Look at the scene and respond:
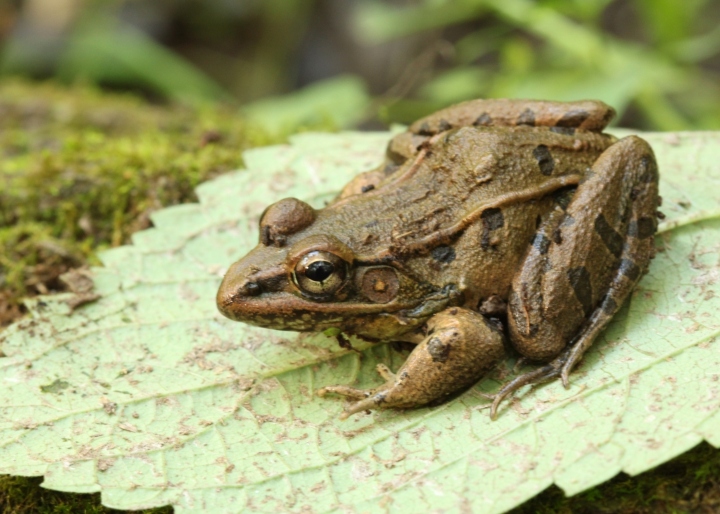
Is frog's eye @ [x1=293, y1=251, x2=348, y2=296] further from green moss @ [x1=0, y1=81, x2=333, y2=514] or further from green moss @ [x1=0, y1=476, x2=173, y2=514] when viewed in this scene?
green moss @ [x1=0, y1=81, x2=333, y2=514]

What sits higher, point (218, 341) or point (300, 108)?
point (300, 108)

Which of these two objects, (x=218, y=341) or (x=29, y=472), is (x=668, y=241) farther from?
(x=29, y=472)

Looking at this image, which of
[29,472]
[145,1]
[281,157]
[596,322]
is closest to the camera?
[29,472]

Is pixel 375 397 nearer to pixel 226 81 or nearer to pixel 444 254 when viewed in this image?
pixel 444 254

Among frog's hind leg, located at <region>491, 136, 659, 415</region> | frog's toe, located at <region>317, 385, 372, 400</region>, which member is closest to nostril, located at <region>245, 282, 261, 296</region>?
frog's toe, located at <region>317, 385, 372, 400</region>

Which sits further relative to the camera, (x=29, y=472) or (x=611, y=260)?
(x=611, y=260)

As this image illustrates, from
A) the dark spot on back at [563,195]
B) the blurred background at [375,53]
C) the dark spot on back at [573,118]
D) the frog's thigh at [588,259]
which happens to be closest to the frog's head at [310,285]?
the frog's thigh at [588,259]

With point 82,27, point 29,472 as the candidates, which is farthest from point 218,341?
point 82,27

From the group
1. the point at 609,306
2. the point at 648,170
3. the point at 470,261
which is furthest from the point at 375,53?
the point at 609,306
